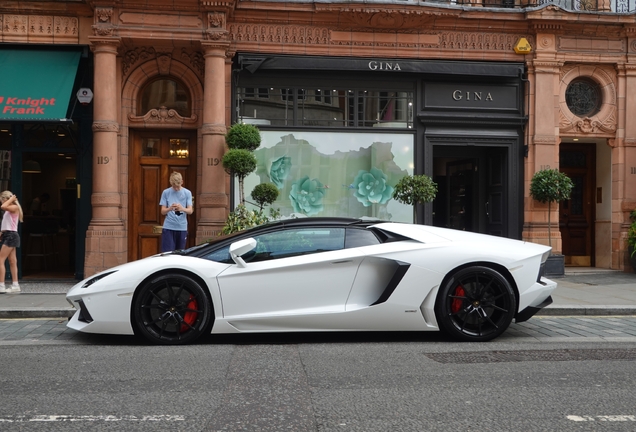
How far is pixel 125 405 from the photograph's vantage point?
468 cm

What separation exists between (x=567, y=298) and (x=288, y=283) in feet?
Result: 18.2

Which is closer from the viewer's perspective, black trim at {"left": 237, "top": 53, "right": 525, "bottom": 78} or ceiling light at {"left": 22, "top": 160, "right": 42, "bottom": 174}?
black trim at {"left": 237, "top": 53, "right": 525, "bottom": 78}

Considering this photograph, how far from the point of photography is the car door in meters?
6.91

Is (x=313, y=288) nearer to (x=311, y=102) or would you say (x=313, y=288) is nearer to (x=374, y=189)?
(x=374, y=189)

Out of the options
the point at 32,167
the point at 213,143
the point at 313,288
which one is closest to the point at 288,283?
the point at 313,288

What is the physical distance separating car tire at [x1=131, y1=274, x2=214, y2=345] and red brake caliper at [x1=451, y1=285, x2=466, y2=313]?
2.37 meters

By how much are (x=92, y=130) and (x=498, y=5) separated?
8549mm

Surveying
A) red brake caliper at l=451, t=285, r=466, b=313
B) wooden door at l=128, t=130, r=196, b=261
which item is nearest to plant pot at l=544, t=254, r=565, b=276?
wooden door at l=128, t=130, r=196, b=261

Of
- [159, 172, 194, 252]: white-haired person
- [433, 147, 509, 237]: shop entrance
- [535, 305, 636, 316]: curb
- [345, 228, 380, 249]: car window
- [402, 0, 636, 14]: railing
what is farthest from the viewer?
[433, 147, 509, 237]: shop entrance

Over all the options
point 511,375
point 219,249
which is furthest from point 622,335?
point 219,249

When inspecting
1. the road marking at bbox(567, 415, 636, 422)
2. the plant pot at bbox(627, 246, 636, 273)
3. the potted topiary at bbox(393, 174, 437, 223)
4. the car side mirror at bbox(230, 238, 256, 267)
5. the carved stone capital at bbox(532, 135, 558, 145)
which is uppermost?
the carved stone capital at bbox(532, 135, 558, 145)

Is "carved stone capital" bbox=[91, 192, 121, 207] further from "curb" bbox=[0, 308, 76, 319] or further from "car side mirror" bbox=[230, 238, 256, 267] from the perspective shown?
"car side mirror" bbox=[230, 238, 256, 267]

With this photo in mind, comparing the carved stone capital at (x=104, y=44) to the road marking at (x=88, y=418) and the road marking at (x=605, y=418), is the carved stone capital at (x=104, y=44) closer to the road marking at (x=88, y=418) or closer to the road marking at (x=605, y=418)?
the road marking at (x=88, y=418)

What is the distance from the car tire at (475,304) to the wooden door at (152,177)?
26.8 feet
